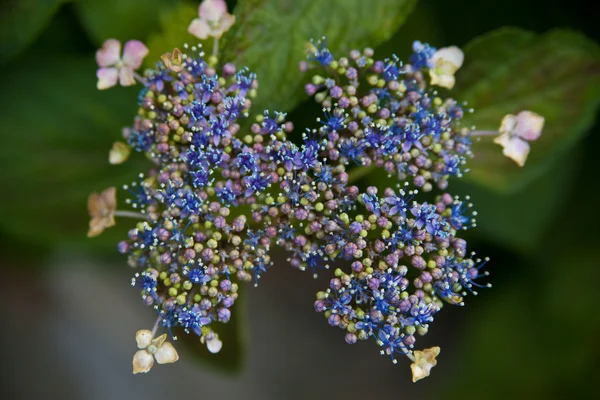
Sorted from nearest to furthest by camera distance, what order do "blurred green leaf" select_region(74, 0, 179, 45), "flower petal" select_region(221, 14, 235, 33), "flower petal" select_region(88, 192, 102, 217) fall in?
1. "flower petal" select_region(221, 14, 235, 33)
2. "flower petal" select_region(88, 192, 102, 217)
3. "blurred green leaf" select_region(74, 0, 179, 45)

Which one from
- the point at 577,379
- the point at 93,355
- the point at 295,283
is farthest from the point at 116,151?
the point at 577,379

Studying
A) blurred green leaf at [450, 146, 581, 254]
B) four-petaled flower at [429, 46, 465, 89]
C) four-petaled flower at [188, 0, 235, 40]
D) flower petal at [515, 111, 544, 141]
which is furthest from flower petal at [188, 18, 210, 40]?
blurred green leaf at [450, 146, 581, 254]

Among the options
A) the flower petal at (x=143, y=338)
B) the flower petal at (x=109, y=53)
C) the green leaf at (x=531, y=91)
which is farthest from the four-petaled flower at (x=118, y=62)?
the green leaf at (x=531, y=91)

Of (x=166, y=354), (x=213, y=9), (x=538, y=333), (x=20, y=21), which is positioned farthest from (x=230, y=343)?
(x=538, y=333)

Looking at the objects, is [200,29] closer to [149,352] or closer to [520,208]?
[149,352]

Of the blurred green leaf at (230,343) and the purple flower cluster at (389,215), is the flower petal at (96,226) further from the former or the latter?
the purple flower cluster at (389,215)

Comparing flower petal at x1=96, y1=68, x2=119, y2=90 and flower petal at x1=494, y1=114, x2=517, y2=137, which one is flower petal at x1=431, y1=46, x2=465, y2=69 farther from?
flower petal at x1=96, y1=68, x2=119, y2=90

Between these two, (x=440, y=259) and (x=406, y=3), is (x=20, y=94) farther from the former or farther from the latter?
(x=440, y=259)
